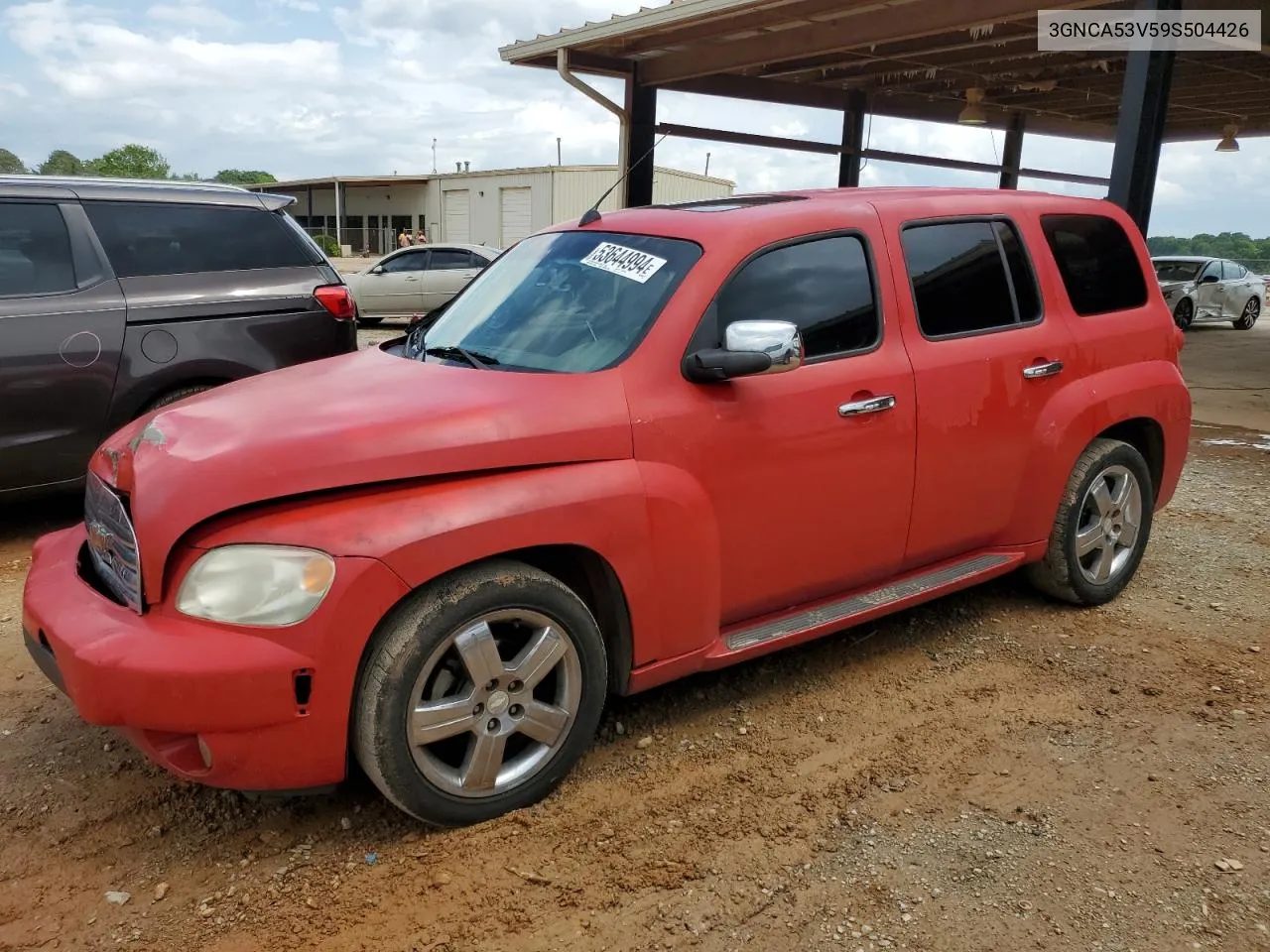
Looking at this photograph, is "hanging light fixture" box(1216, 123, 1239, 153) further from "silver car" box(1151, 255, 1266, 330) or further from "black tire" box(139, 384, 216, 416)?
"black tire" box(139, 384, 216, 416)

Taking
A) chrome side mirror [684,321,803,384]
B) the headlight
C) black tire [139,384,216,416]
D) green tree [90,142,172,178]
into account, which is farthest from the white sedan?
green tree [90,142,172,178]

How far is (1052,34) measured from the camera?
10656mm


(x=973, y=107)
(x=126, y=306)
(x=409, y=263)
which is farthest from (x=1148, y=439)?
(x=409, y=263)

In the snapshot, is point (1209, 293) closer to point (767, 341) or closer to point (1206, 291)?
point (1206, 291)

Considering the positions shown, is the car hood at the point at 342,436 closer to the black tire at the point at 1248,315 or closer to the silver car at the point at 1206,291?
the silver car at the point at 1206,291

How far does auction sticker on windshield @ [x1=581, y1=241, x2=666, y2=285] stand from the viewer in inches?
130

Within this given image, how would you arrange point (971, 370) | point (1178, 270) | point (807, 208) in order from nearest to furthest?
1. point (807, 208)
2. point (971, 370)
3. point (1178, 270)

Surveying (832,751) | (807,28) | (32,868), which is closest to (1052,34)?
(807,28)

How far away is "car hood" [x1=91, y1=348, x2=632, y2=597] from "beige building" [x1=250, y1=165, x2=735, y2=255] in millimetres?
27114

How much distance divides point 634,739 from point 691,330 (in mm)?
1381

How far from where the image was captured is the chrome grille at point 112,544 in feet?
8.47

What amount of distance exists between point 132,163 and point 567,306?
237 ft

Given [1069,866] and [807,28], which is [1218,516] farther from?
[807,28]

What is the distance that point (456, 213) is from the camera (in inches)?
1585
